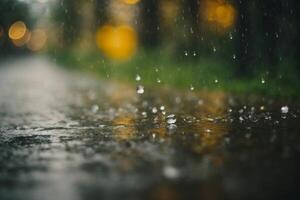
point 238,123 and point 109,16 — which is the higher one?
point 109,16

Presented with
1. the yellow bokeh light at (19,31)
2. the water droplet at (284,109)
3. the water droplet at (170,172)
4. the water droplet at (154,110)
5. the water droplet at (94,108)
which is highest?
the yellow bokeh light at (19,31)

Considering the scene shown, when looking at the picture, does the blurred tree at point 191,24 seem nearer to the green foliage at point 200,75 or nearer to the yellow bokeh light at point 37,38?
the green foliage at point 200,75

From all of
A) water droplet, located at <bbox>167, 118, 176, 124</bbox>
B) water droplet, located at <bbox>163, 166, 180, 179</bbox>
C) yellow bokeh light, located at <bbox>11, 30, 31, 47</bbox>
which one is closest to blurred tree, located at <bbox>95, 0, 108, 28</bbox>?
water droplet, located at <bbox>167, 118, 176, 124</bbox>

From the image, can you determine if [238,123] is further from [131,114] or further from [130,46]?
[130,46]

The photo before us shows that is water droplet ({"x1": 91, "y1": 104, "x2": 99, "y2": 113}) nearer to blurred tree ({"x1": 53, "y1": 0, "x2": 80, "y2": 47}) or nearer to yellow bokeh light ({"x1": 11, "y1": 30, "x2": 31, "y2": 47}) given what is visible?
blurred tree ({"x1": 53, "y1": 0, "x2": 80, "y2": 47})

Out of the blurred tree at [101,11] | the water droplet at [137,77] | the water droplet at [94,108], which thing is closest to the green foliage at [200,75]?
the water droplet at [137,77]

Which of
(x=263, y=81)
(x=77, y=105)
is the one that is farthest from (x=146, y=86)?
(x=77, y=105)
